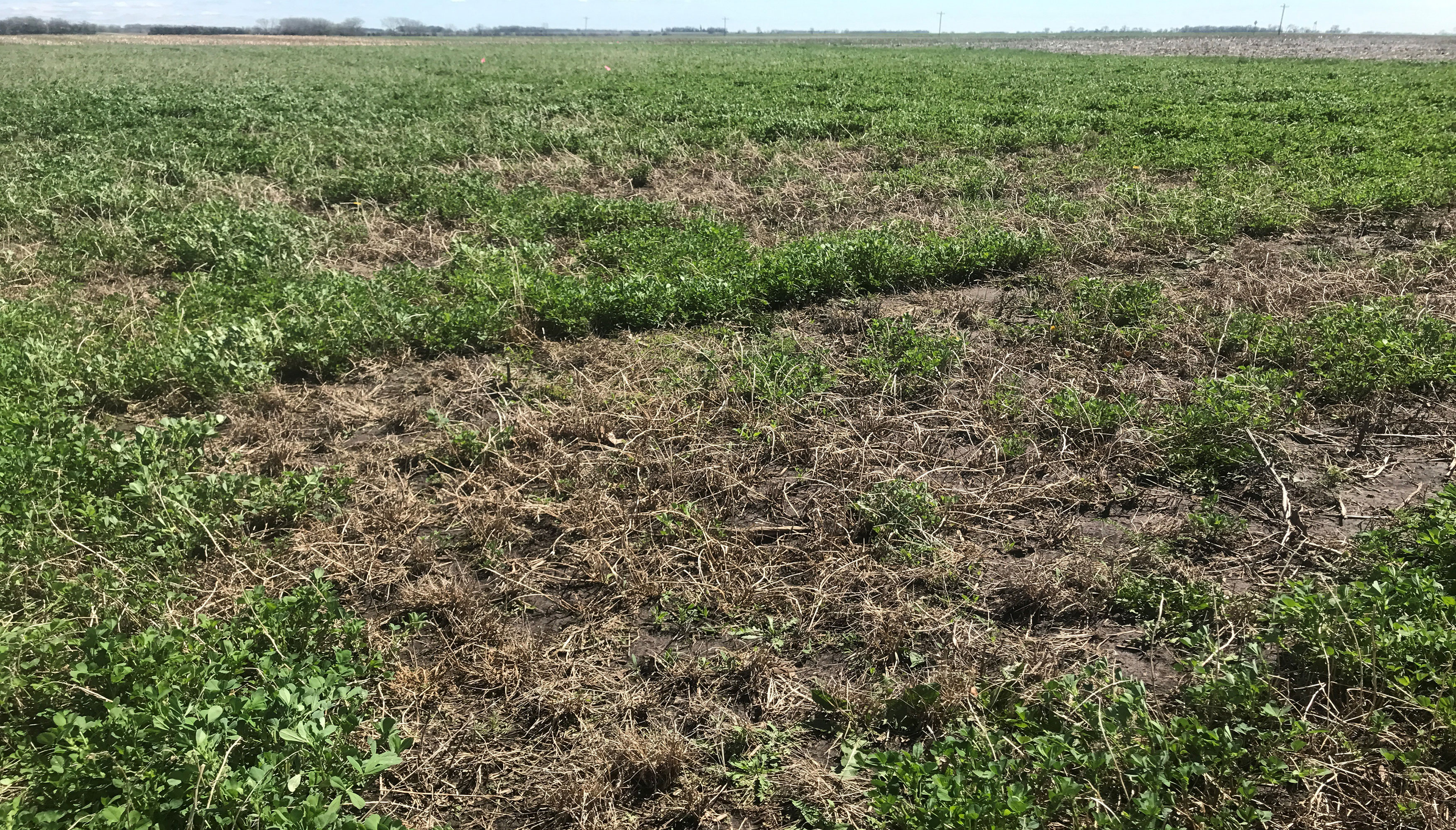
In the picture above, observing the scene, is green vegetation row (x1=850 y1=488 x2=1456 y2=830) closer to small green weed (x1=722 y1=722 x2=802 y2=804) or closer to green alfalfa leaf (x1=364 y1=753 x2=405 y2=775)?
small green weed (x1=722 y1=722 x2=802 y2=804)

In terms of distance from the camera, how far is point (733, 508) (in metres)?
4.39

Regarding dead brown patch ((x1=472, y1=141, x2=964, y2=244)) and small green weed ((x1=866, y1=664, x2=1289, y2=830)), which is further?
dead brown patch ((x1=472, y1=141, x2=964, y2=244))

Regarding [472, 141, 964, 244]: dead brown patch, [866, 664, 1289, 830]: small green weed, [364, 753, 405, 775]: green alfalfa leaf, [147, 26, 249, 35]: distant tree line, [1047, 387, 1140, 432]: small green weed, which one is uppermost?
[147, 26, 249, 35]: distant tree line

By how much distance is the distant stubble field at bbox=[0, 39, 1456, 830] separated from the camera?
269cm

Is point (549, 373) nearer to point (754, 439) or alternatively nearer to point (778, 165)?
point (754, 439)

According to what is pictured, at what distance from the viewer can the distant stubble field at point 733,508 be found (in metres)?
2.69

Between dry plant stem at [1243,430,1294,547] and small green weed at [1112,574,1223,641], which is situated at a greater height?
dry plant stem at [1243,430,1294,547]

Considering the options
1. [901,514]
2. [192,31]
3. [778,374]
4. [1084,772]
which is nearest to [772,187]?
[778,374]

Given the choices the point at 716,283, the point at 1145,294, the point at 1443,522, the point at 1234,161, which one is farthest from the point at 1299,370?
the point at 1234,161

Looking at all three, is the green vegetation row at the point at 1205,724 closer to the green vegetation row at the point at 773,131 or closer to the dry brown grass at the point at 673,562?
the dry brown grass at the point at 673,562

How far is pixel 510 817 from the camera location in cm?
280

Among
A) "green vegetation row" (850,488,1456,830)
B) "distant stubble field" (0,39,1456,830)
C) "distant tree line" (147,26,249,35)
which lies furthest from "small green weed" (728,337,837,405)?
"distant tree line" (147,26,249,35)

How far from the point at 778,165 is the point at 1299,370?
8066 millimetres

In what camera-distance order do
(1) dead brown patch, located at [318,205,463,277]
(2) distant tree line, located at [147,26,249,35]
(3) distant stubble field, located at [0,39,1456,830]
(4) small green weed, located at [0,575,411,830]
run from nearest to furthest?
1. (4) small green weed, located at [0,575,411,830]
2. (3) distant stubble field, located at [0,39,1456,830]
3. (1) dead brown patch, located at [318,205,463,277]
4. (2) distant tree line, located at [147,26,249,35]
